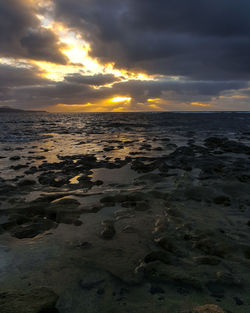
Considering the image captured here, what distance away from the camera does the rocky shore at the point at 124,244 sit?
3.36 meters

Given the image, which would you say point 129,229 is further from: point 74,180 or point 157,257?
point 74,180

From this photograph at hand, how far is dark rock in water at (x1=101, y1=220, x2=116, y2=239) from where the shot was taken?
17.1 ft

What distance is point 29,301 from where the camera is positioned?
323 centimetres

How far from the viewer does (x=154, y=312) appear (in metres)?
3.12

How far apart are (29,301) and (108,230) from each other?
96.4 inches

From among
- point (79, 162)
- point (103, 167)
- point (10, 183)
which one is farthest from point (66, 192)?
point (79, 162)

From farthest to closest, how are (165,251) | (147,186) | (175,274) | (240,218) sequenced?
(147,186), (240,218), (165,251), (175,274)

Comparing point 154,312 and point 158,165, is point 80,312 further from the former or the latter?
point 158,165

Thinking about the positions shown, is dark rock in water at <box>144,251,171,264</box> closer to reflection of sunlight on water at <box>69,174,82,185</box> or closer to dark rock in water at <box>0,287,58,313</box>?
dark rock in water at <box>0,287,58,313</box>

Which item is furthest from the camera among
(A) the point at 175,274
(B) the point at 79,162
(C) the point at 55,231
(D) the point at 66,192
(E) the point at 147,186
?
(B) the point at 79,162

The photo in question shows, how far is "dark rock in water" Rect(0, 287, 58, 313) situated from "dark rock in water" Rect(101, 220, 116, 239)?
191 centimetres

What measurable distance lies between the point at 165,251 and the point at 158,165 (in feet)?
25.2

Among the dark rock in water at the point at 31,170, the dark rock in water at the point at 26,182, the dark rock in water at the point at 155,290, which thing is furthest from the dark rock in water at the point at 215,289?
the dark rock in water at the point at 31,170

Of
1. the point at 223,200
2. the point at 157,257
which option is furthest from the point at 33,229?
the point at 223,200
